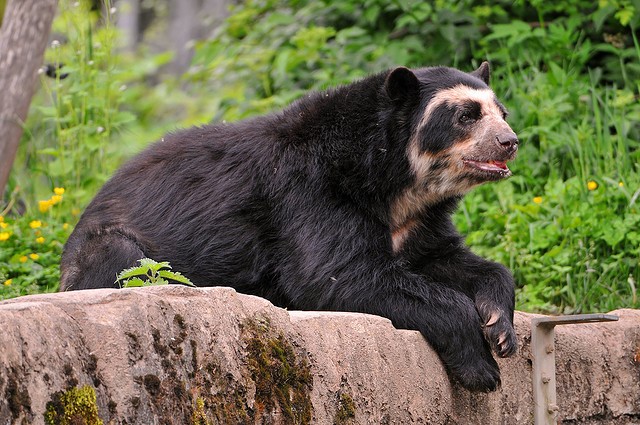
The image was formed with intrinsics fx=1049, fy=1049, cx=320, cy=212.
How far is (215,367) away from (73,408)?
53 centimetres

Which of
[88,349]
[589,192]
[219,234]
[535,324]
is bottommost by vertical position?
[589,192]

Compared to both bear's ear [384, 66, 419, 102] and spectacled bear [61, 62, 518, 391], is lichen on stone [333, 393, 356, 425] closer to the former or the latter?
spectacled bear [61, 62, 518, 391]

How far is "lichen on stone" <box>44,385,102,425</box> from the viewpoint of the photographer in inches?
101

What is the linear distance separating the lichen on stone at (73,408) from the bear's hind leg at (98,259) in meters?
1.92

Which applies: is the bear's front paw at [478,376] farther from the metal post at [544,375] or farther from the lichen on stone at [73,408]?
the lichen on stone at [73,408]

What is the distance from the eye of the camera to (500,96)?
27.2ft

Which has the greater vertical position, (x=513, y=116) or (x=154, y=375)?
(x=154, y=375)

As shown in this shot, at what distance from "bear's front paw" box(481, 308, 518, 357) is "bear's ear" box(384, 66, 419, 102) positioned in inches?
49.6

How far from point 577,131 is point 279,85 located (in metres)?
2.56

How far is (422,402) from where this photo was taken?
3.88m

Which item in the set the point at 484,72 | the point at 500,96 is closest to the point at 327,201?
the point at 484,72

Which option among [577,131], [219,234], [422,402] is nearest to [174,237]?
[219,234]

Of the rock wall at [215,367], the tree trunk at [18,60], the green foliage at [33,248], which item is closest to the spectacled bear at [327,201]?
the rock wall at [215,367]

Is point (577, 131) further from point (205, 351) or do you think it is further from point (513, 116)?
point (205, 351)
